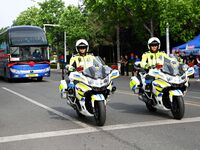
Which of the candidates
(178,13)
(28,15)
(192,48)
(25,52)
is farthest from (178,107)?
(28,15)

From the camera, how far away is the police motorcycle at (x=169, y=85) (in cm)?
880

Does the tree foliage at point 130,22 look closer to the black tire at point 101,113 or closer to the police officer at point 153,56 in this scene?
the police officer at point 153,56

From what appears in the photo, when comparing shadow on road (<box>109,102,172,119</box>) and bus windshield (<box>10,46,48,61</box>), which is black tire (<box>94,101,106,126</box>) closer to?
shadow on road (<box>109,102,172,119</box>)

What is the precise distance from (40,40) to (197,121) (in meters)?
18.4

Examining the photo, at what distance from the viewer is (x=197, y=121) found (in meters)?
8.69

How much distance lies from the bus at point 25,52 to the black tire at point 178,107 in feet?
58.0

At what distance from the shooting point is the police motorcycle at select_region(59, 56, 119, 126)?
27.4ft

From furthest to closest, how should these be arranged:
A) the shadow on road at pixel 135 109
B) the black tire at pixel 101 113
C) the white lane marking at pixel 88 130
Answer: the shadow on road at pixel 135 109 < the black tire at pixel 101 113 < the white lane marking at pixel 88 130

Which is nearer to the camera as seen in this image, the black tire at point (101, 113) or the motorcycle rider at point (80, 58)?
the black tire at point (101, 113)

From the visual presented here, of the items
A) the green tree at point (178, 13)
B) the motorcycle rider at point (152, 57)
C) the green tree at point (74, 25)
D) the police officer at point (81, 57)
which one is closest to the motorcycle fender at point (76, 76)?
the police officer at point (81, 57)

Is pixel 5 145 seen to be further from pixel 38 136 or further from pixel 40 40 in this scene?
pixel 40 40

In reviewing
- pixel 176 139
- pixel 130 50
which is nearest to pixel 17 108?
pixel 176 139

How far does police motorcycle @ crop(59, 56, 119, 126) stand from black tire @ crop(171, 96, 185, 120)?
1.34 meters

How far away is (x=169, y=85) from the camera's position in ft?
29.2
